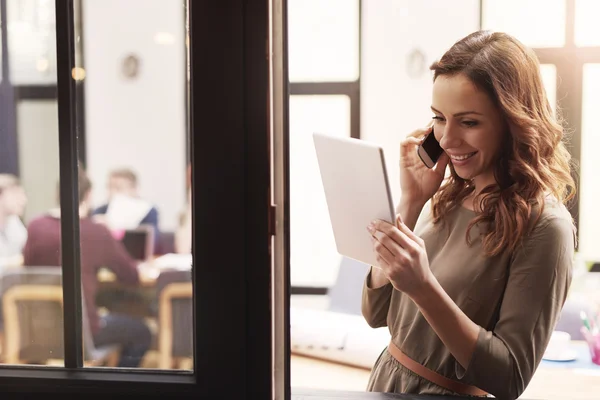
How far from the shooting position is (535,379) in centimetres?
231

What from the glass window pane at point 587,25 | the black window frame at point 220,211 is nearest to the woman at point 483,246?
the black window frame at point 220,211

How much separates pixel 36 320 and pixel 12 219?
0.47 feet

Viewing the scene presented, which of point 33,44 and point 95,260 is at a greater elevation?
point 33,44

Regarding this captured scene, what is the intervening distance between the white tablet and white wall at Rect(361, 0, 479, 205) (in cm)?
344

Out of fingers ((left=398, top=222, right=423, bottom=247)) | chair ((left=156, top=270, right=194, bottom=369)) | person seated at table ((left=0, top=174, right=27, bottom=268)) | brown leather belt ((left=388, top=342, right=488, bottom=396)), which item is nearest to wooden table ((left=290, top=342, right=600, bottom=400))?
brown leather belt ((left=388, top=342, right=488, bottom=396))

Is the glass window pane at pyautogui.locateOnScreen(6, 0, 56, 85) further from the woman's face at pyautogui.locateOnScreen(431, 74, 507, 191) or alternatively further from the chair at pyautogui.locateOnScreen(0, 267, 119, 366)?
the woman's face at pyautogui.locateOnScreen(431, 74, 507, 191)

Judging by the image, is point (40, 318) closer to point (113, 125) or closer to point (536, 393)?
point (113, 125)

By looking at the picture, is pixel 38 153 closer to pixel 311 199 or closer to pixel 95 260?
pixel 95 260

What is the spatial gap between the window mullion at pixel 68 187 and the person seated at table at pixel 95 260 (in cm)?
1

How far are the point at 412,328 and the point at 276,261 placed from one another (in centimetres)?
55

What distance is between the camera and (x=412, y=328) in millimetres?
1364

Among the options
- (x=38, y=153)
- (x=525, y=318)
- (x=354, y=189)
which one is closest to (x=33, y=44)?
(x=38, y=153)

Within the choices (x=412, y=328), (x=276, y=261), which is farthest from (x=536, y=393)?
(x=276, y=261)

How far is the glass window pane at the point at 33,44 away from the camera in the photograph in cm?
89
